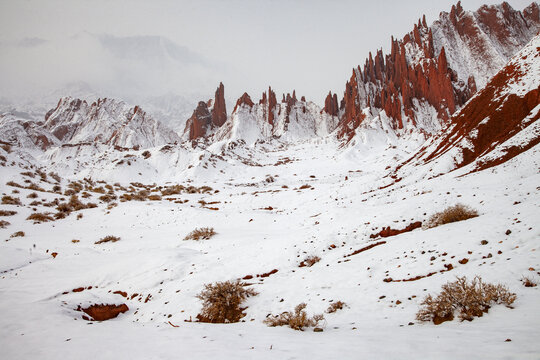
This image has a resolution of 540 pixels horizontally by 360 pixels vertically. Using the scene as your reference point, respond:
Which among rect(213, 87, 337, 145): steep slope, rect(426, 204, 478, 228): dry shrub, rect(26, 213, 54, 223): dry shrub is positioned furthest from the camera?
rect(213, 87, 337, 145): steep slope

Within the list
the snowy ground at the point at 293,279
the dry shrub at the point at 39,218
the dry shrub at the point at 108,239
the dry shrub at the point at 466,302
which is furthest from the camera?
the dry shrub at the point at 39,218

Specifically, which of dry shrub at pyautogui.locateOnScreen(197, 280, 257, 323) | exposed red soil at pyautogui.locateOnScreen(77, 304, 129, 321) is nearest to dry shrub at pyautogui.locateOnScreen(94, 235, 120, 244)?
exposed red soil at pyautogui.locateOnScreen(77, 304, 129, 321)

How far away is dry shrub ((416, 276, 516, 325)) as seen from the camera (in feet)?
14.2

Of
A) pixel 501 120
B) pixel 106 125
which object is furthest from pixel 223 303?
pixel 106 125

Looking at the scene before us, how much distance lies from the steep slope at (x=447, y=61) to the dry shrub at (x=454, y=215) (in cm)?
6722

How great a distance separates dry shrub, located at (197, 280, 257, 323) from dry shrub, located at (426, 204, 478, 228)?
A: 26.4 feet

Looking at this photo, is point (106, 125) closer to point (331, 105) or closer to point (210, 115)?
point (210, 115)

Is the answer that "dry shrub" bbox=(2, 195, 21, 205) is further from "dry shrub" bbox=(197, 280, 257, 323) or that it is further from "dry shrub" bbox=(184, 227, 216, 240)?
"dry shrub" bbox=(197, 280, 257, 323)

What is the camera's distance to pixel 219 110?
152 meters

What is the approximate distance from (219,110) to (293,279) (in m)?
154

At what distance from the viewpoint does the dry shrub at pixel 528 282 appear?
467cm

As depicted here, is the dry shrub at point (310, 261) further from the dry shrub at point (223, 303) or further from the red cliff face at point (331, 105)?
the red cliff face at point (331, 105)

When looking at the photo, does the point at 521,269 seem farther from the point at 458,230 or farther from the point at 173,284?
the point at 173,284

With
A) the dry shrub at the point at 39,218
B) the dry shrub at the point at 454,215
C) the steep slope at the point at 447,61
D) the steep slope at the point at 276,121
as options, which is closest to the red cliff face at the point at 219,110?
the steep slope at the point at 276,121
